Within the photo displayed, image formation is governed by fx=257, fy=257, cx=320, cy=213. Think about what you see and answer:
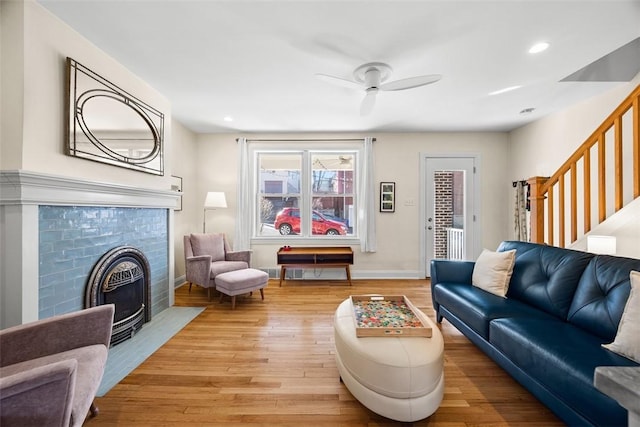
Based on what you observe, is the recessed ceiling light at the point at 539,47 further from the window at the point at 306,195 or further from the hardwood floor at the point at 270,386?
the window at the point at 306,195

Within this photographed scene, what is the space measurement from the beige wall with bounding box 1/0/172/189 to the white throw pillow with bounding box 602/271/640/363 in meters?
3.56

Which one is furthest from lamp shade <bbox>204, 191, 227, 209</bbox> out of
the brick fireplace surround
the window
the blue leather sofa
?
the blue leather sofa

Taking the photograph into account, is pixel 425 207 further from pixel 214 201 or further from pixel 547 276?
pixel 214 201

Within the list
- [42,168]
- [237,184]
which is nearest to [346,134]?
[237,184]

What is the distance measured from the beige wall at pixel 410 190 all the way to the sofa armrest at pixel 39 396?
Answer: 352cm

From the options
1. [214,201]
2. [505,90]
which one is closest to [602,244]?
[505,90]

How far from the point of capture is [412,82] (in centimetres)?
229

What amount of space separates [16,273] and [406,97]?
3711 mm

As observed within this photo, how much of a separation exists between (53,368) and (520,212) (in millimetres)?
5338

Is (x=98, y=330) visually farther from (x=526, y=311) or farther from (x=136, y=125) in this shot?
(x=526, y=311)

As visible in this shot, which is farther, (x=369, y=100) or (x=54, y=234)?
(x=369, y=100)

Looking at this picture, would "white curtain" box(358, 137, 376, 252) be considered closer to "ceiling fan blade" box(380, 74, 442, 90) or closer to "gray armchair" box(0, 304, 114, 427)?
"ceiling fan blade" box(380, 74, 442, 90)

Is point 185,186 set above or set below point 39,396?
above

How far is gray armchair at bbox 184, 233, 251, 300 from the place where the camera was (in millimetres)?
3324
